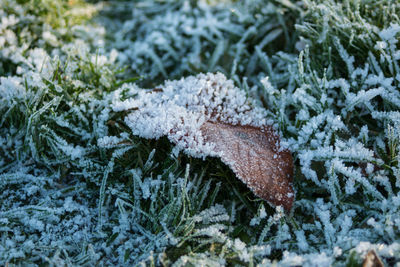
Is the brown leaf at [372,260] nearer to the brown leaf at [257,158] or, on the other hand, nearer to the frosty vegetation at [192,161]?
the frosty vegetation at [192,161]

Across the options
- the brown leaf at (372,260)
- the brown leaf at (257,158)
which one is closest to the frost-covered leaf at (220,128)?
the brown leaf at (257,158)

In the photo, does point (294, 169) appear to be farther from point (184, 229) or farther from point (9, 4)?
point (9, 4)

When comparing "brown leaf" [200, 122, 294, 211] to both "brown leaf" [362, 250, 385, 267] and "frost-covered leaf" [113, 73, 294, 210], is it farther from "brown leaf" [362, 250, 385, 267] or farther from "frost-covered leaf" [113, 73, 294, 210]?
"brown leaf" [362, 250, 385, 267]

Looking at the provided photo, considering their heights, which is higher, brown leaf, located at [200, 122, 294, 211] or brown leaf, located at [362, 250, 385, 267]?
brown leaf, located at [200, 122, 294, 211]

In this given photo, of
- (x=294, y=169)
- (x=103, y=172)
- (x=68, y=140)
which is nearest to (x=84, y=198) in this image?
(x=103, y=172)

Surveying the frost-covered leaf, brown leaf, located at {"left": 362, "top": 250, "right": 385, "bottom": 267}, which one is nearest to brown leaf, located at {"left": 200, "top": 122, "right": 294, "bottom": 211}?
the frost-covered leaf
